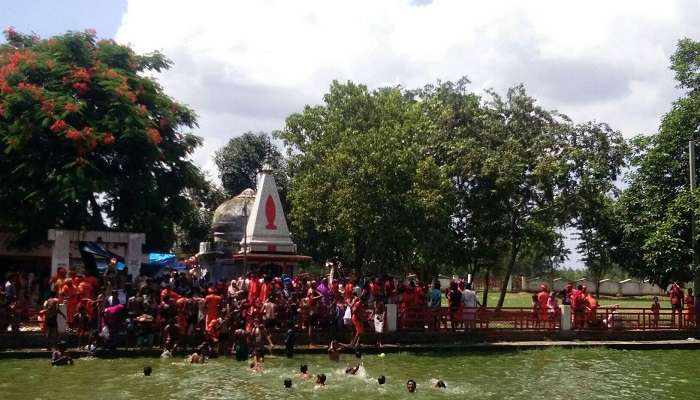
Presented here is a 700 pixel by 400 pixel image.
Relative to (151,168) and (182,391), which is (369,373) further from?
(151,168)

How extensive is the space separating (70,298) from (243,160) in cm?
3098

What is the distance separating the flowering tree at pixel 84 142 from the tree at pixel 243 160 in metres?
21.8

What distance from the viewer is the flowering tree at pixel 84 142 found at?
24344mm

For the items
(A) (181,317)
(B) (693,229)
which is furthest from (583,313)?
(A) (181,317)

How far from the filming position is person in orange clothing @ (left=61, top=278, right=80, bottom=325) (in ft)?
69.8

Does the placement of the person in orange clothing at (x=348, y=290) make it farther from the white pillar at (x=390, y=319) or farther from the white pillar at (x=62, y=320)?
the white pillar at (x=62, y=320)

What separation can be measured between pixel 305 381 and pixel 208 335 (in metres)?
4.93

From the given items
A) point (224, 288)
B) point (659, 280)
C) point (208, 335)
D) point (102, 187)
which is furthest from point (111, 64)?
point (659, 280)

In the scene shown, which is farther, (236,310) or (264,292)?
(264,292)

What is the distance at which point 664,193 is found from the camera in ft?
93.2

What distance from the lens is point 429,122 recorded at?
3219 centimetres

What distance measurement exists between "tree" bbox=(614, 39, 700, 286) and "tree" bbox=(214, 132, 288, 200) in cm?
2710

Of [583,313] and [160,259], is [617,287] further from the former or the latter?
[160,259]

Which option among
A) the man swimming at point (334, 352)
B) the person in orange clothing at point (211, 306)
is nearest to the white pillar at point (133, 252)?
the person in orange clothing at point (211, 306)
